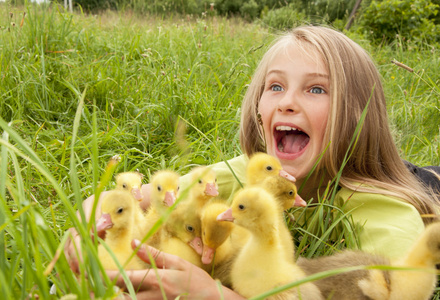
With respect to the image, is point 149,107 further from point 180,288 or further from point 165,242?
point 180,288

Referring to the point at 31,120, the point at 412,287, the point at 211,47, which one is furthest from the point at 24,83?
the point at 412,287

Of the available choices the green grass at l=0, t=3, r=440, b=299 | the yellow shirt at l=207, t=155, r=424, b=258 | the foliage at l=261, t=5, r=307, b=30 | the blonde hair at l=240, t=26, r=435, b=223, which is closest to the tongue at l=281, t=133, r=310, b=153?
the blonde hair at l=240, t=26, r=435, b=223

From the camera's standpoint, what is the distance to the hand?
1254 mm

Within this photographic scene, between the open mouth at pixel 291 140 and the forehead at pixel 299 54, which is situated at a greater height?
the forehead at pixel 299 54

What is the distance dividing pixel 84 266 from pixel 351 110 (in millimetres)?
1550

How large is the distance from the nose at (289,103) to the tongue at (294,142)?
204 mm

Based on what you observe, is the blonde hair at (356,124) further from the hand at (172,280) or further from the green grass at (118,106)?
the hand at (172,280)

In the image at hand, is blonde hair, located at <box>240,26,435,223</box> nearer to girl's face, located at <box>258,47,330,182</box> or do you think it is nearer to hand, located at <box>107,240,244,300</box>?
girl's face, located at <box>258,47,330,182</box>

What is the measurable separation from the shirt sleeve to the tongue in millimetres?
312

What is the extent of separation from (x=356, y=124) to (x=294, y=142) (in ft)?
1.02

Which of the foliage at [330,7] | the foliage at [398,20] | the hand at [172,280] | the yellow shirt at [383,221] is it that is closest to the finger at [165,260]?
the hand at [172,280]

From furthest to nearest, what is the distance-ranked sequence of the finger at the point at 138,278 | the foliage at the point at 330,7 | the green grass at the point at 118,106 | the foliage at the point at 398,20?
the foliage at the point at 330,7
the foliage at the point at 398,20
the green grass at the point at 118,106
the finger at the point at 138,278

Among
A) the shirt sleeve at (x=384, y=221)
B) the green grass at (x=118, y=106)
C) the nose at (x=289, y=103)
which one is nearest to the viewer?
the shirt sleeve at (x=384, y=221)

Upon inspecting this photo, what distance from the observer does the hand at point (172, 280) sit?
125 centimetres
